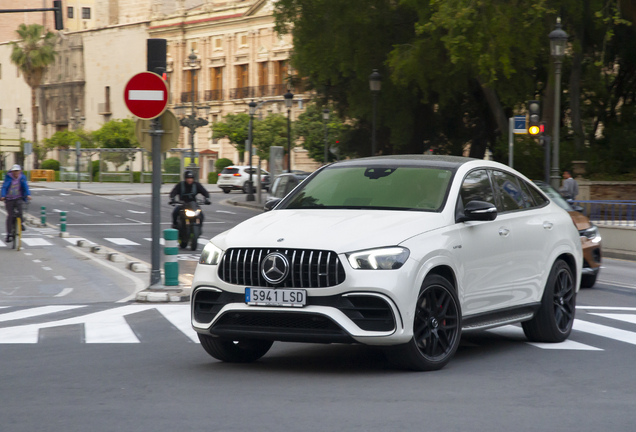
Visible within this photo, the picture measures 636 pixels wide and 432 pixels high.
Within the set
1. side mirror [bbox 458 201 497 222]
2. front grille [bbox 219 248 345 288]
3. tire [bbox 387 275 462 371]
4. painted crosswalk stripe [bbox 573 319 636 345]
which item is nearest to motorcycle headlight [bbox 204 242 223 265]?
front grille [bbox 219 248 345 288]

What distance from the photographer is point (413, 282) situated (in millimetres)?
6676

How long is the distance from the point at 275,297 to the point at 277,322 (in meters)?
0.19

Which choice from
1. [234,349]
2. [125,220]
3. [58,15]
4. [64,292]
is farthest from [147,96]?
[125,220]

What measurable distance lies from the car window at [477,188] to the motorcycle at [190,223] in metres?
13.1

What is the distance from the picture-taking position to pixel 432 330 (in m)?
7.00

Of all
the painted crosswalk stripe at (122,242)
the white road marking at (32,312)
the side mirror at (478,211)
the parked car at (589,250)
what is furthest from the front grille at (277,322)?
the painted crosswalk stripe at (122,242)

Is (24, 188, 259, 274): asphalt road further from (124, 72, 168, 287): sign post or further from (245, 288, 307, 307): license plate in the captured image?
(245, 288, 307, 307): license plate

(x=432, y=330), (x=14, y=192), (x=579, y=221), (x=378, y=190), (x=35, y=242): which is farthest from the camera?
(x=35, y=242)

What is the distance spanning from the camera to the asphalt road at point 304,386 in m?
5.49

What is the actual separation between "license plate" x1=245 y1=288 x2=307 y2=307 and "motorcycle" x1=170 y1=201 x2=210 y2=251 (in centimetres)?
1407

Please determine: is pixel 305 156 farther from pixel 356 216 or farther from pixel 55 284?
pixel 356 216

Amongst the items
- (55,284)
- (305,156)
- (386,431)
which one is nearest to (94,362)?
(386,431)

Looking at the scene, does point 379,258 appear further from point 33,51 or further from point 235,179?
point 33,51

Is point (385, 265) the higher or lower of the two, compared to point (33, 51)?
lower
